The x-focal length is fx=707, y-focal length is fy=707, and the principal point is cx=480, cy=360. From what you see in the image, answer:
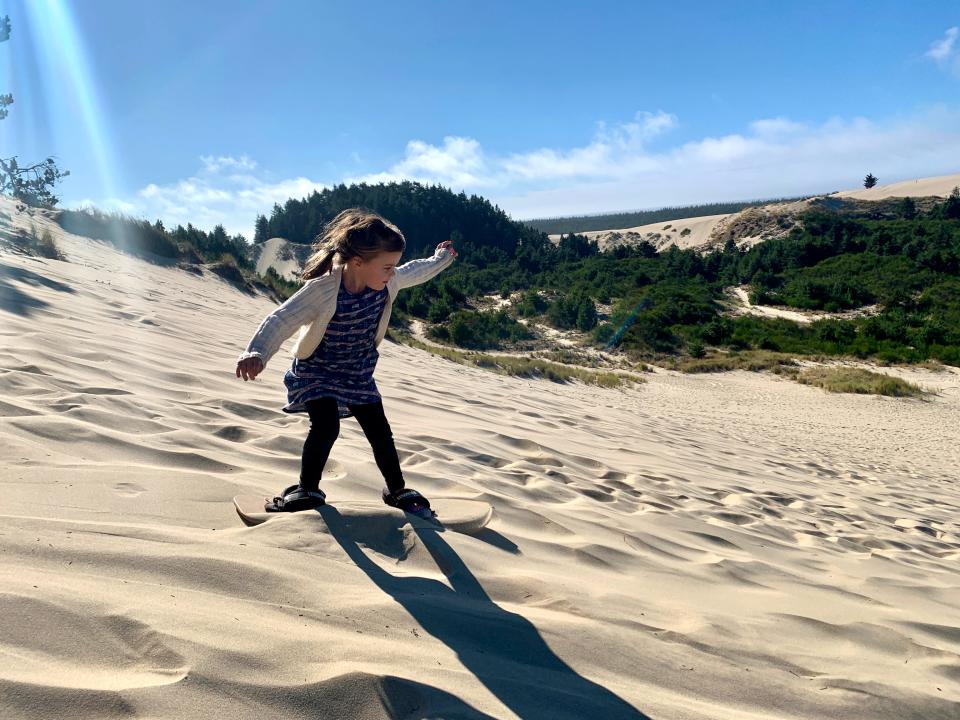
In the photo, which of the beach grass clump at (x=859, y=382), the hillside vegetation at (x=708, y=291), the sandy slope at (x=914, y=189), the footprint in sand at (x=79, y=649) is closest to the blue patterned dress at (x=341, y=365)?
the footprint in sand at (x=79, y=649)

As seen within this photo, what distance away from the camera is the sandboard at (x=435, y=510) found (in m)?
2.42

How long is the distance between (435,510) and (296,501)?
2.09 feet

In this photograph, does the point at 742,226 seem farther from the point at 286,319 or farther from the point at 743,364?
the point at 286,319

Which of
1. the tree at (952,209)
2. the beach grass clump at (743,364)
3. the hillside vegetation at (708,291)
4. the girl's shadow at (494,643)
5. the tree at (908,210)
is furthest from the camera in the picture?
the tree at (908,210)

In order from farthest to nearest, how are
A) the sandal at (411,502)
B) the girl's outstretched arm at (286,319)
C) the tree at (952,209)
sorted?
the tree at (952,209) → the sandal at (411,502) → the girl's outstretched arm at (286,319)

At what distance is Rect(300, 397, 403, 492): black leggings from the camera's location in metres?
2.58

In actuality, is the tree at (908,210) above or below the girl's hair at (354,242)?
above

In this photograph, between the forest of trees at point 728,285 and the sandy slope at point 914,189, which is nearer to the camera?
the forest of trees at point 728,285

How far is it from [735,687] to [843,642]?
0.67 m

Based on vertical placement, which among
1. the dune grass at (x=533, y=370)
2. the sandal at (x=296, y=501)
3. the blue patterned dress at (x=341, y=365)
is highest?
the blue patterned dress at (x=341, y=365)

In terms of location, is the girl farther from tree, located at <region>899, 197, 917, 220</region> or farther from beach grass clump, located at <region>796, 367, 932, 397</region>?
tree, located at <region>899, 197, 917, 220</region>

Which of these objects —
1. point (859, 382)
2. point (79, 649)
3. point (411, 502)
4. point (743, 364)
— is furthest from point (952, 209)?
point (79, 649)

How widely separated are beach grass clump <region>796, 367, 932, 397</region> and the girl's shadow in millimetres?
14456

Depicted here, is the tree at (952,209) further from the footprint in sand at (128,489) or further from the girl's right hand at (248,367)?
the footprint in sand at (128,489)
